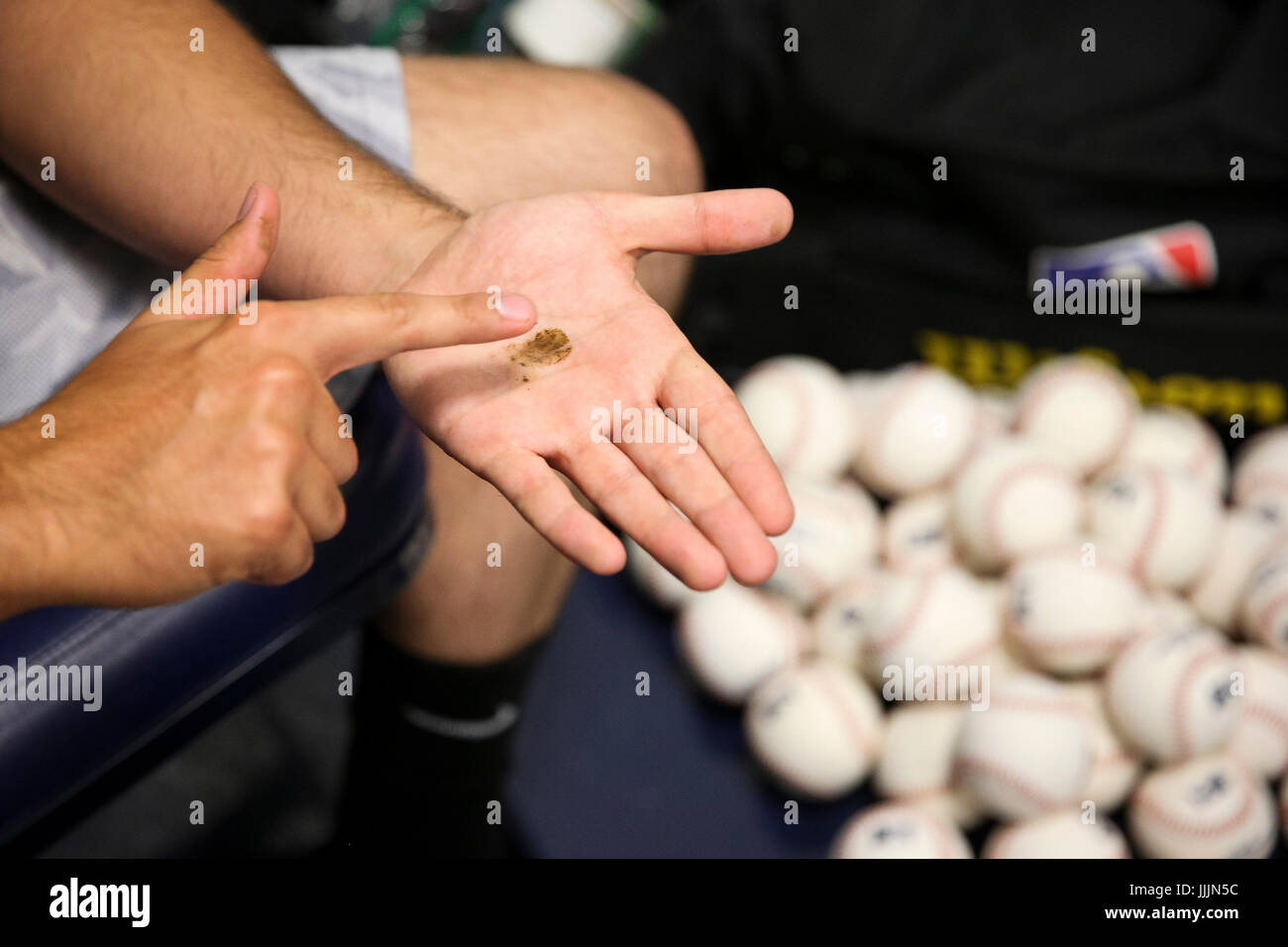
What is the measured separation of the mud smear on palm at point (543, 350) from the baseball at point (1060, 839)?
0.60 metres

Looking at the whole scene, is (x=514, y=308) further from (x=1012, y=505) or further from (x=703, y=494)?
(x=1012, y=505)

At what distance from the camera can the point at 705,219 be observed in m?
0.69

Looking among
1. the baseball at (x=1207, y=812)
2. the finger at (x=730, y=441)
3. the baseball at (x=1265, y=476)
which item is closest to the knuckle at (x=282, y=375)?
the finger at (x=730, y=441)

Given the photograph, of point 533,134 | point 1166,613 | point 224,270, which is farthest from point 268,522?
point 1166,613

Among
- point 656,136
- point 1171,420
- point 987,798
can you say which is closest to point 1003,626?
point 987,798

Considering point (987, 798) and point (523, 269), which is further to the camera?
point (987, 798)

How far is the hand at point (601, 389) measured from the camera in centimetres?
63

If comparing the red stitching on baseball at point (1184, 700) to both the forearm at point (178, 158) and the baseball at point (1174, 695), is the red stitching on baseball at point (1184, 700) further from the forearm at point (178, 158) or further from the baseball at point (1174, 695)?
the forearm at point (178, 158)

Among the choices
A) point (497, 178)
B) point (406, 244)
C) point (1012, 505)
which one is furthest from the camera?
point (1012, 505)

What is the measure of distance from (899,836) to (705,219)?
56cm

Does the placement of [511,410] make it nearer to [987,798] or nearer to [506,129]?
[506,129]

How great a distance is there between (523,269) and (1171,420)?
2.77 ft

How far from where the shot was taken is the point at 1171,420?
1257 mm

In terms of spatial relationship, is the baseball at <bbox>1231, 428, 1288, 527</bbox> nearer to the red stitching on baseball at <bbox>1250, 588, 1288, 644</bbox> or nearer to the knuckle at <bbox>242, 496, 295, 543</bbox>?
the red stitching on baseball at <bbox>1250, 588, 1288, 644</bbox>
